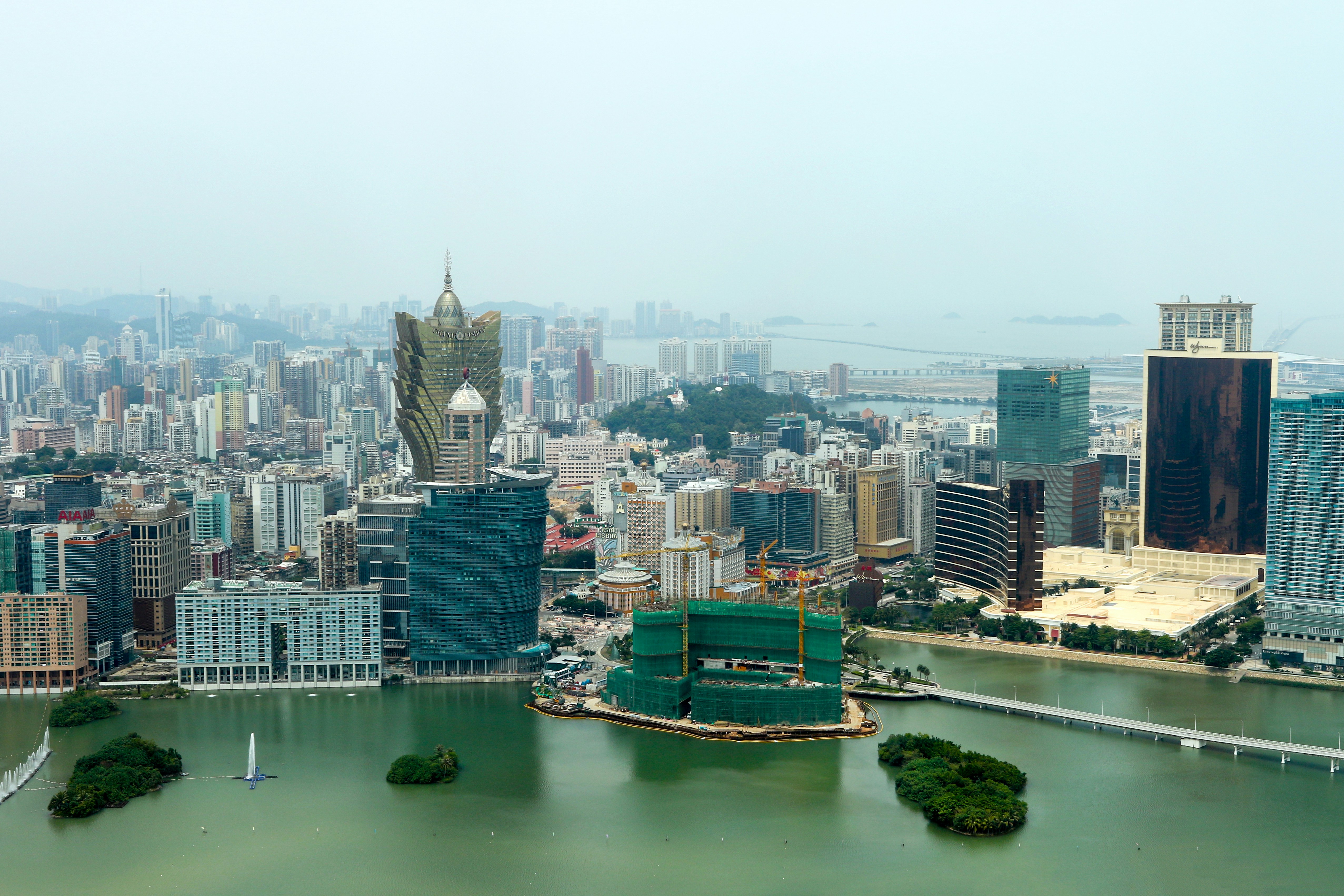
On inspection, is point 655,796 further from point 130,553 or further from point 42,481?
point 42,481

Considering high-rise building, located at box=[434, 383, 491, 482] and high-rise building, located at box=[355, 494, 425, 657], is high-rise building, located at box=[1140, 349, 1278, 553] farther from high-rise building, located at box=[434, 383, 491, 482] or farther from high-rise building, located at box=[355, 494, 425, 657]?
high-rise building, located at box=[355, 494, 425, 657]

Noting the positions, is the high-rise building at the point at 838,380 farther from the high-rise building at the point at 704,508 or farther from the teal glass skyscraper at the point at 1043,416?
the high-rise building at the point at 704,508

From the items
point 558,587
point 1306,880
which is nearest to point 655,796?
point 1306,880

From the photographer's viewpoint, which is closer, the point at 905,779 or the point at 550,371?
the point at 905,779

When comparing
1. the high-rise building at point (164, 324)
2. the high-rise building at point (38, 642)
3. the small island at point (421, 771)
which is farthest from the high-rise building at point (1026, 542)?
the high-rise building at point (164, 324)

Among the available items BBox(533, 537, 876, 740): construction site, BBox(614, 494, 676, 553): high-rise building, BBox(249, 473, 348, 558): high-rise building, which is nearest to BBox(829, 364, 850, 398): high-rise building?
BBox(614, 494, 676, 553): high-rise building

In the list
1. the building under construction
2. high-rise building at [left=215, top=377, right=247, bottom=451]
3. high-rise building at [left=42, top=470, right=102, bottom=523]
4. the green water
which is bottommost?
the green water
